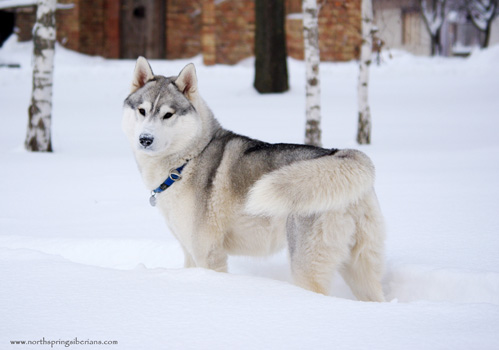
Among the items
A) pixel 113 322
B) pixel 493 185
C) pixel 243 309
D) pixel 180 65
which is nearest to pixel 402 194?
pixel 493 185

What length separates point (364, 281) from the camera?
10.9 feet

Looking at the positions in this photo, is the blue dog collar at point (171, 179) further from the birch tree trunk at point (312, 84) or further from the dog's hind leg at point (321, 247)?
the birch tree trunk at point (312, 84)

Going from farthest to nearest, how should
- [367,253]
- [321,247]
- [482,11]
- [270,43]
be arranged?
[482,11]
[270,43]
[367,253]
[321,247]

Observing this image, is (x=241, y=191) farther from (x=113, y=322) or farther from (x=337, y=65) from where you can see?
(x=337, y=65)

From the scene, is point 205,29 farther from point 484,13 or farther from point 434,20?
point 484,13

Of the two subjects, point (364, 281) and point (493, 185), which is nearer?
point (364, 281)

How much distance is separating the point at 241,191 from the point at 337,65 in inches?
631

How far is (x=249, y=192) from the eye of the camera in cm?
328

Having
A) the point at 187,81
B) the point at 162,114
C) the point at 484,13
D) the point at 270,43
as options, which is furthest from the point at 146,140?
the point at 484,13

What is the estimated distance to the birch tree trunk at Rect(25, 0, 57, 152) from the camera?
28.3 ft

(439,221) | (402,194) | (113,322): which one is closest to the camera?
(113,322)

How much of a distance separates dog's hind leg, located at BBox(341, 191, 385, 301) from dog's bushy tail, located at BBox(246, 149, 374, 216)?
0.41 ft

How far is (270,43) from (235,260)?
9956 millimetres

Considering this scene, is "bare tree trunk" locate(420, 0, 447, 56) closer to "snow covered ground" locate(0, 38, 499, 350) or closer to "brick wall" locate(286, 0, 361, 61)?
"brick wall" locate(286, 0, 361, 61)
